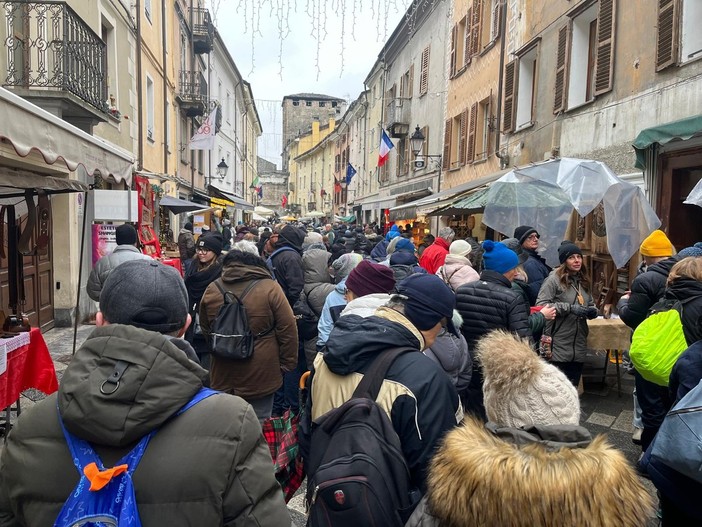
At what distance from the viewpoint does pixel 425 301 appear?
2471 millimetres

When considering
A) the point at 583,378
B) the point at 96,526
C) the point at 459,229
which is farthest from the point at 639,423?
the point at 459,229

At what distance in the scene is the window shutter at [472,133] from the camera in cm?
1530

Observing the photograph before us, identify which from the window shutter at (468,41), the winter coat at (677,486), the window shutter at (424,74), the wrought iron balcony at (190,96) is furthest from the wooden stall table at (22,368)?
the window shutter at (424,74)

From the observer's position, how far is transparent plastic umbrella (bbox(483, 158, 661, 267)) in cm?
650

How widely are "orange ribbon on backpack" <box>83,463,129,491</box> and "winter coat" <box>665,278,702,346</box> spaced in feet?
9.38

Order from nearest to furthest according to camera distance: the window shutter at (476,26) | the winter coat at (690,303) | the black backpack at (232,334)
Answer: the winter coat at (690,303) < the black backpack at (232,334) < the window shutter at (476,26)

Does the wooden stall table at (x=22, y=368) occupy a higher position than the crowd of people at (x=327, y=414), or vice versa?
the crowd of people at (x=327, y=414)

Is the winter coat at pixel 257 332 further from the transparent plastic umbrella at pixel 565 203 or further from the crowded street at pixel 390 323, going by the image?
the transparent plastic umbrella at pixel 565 203

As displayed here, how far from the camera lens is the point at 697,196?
5.03 metres

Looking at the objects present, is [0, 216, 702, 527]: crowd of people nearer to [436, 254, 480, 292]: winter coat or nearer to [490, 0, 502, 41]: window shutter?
[436, 254, 480, 292]: winter coat

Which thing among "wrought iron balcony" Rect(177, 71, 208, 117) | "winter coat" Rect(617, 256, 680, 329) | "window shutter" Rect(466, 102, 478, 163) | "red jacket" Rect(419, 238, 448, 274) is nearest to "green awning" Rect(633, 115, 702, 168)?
"winter coat" Rect(617, 256, 680, 329)

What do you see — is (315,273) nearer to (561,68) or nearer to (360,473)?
(360,473)

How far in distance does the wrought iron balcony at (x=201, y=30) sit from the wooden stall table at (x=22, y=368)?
21081mm

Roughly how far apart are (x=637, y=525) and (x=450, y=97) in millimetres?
17791
